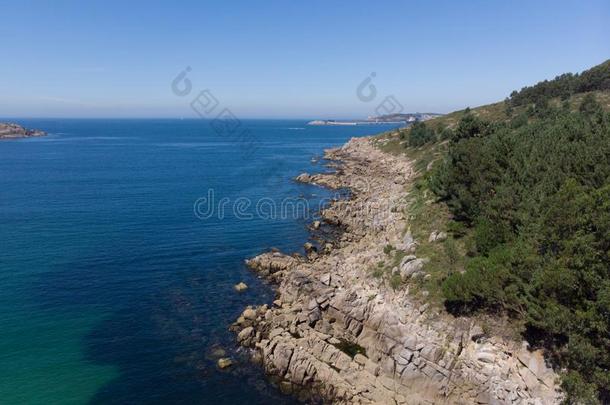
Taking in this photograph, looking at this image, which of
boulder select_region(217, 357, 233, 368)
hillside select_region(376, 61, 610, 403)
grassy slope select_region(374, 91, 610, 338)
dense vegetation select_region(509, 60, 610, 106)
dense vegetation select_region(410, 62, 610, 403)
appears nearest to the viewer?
dense vegetation select_region(410, 62, 610, 403)

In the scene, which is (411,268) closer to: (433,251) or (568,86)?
(433,251)

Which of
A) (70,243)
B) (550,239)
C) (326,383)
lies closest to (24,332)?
(70,243)

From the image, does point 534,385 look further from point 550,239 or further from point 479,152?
point 479,152

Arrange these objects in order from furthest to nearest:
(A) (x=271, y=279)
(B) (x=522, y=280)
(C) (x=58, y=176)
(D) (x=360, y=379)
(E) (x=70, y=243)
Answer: (C) (x=58, y=176)
(E) (x=70, y=243)
(A) (x=271, y=279)
(D) (x=360, y=379)
(B) (x=522, y=280)

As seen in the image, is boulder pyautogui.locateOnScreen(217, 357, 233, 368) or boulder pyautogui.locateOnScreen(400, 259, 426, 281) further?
boulder pyautogui.locateOnScreen(400, 259, 426, 281)

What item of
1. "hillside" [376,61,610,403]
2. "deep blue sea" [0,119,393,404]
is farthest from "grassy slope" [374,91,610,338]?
"deep blue sea" [0,119,393,404]

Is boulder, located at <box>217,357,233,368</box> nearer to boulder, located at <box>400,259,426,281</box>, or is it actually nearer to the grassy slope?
the grassy slope

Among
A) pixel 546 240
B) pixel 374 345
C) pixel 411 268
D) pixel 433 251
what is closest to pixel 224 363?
pixel 374 345
